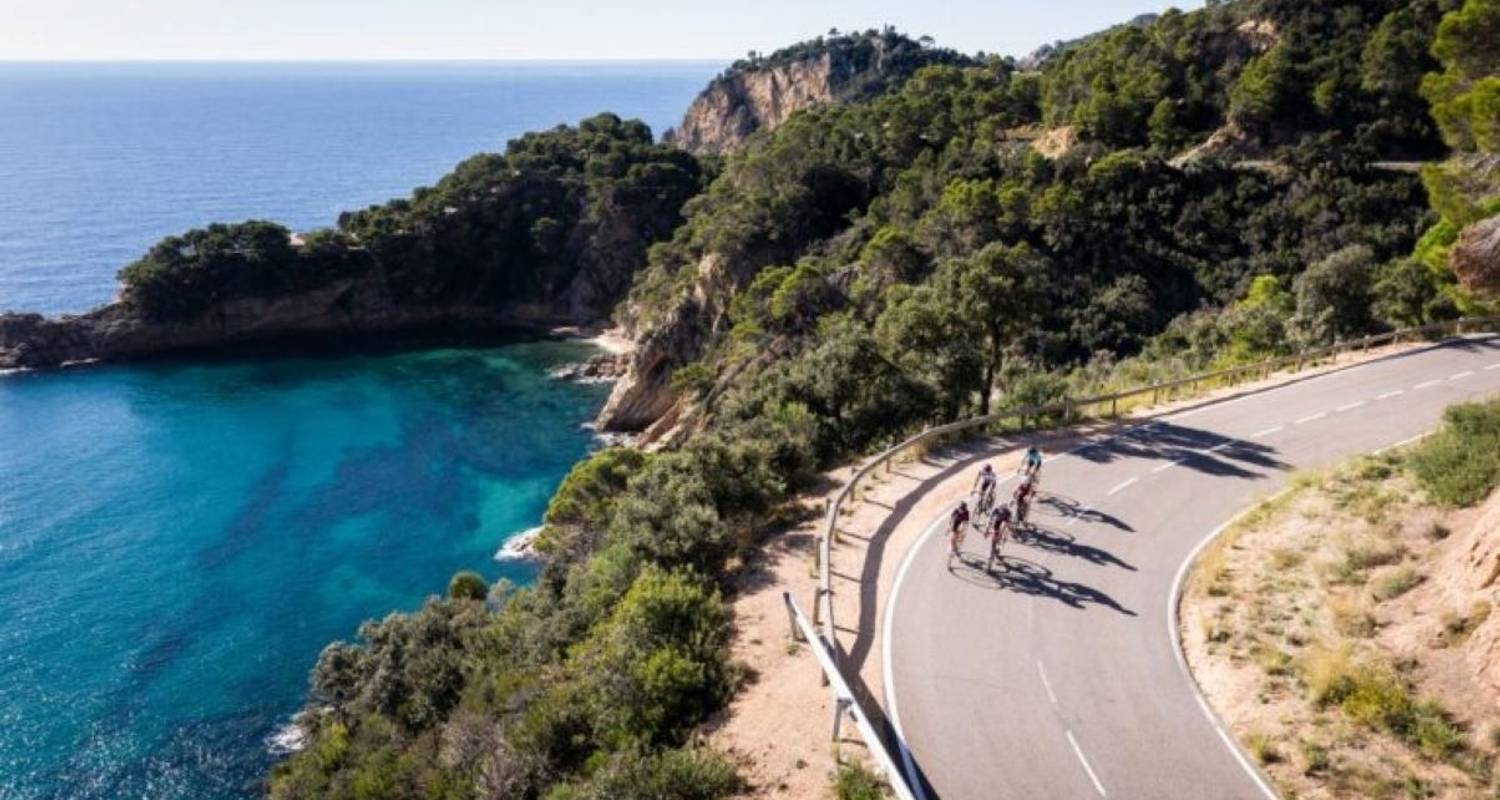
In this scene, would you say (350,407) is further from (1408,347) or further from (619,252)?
(1408,347)

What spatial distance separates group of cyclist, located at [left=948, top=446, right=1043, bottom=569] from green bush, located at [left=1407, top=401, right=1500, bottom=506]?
6.82 metres

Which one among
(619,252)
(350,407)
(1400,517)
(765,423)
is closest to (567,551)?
(765,423)

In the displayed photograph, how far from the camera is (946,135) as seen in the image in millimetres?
69188

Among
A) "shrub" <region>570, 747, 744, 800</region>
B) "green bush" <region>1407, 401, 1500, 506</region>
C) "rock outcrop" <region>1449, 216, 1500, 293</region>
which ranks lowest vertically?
"shrub" <region>570, 747, 744, 800</region>

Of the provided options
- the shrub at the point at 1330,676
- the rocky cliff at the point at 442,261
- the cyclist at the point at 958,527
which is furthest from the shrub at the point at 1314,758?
the rocky cliff at the point at 442,261

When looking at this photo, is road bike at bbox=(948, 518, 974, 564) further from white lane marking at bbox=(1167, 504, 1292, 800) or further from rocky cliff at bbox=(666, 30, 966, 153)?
rocky cliff at bbox=(666, 30, 966, 153)

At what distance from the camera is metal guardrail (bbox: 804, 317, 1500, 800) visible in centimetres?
1177

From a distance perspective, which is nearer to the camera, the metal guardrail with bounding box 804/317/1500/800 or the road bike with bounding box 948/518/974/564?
the metal guardrail with bounding box 804/317/1500/800


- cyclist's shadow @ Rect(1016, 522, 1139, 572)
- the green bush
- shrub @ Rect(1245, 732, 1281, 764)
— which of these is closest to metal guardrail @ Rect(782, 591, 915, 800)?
shrub @ Rect(1245, 732, 1281, 764)

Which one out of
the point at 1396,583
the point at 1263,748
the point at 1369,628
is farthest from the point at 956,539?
the point at 1396,583

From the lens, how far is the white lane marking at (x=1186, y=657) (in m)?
11.2

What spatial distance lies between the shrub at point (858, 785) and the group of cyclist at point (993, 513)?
21.5ft

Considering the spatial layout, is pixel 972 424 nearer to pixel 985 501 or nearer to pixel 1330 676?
pixel 985 501

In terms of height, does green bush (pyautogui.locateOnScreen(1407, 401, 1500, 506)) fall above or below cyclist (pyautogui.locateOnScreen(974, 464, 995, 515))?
above
